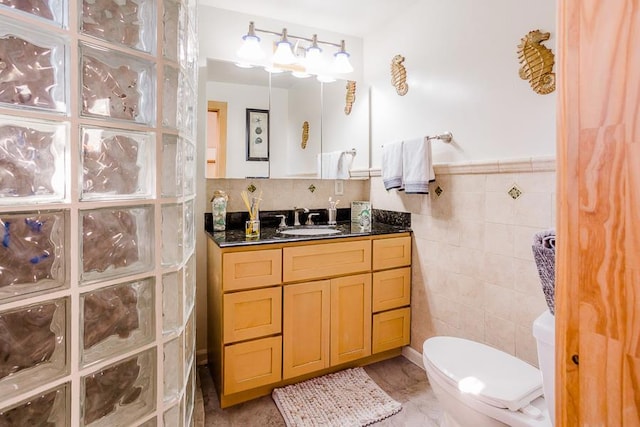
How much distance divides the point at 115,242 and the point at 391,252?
1590 millimetres

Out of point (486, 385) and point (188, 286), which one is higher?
point (188, 286)

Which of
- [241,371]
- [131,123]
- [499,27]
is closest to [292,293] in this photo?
[241,371]

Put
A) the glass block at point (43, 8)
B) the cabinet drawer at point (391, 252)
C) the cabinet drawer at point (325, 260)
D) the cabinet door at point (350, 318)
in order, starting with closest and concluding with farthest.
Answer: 1. the glass block at point (43, 8)
2. the cabinet drawer at point (325, 260)
3. the cabinet door at point (350, 318)
4. the cabinet drawer at point (391, 252)

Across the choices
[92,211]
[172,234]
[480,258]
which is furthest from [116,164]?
[480,258]

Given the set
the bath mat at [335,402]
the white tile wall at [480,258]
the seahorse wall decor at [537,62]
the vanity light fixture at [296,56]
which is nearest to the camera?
the seahorse wall decor at [537,62]

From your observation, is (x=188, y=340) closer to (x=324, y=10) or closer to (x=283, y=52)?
(x=283, y=52)

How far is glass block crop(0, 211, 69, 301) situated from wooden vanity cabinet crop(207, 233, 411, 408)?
0.90m

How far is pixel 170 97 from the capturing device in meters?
0.93

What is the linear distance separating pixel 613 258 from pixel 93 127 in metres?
1.01

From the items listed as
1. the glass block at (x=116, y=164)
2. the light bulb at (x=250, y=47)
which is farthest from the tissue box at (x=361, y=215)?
the glass block at (x=116, y=164)

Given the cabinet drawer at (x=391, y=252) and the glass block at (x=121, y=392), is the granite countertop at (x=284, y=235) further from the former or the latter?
the glass block at (x=121, y=392)

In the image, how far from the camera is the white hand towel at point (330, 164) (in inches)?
97.3

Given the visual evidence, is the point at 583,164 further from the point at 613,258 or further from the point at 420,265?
the point at 420,265

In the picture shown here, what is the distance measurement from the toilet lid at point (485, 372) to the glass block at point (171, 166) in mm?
1155
